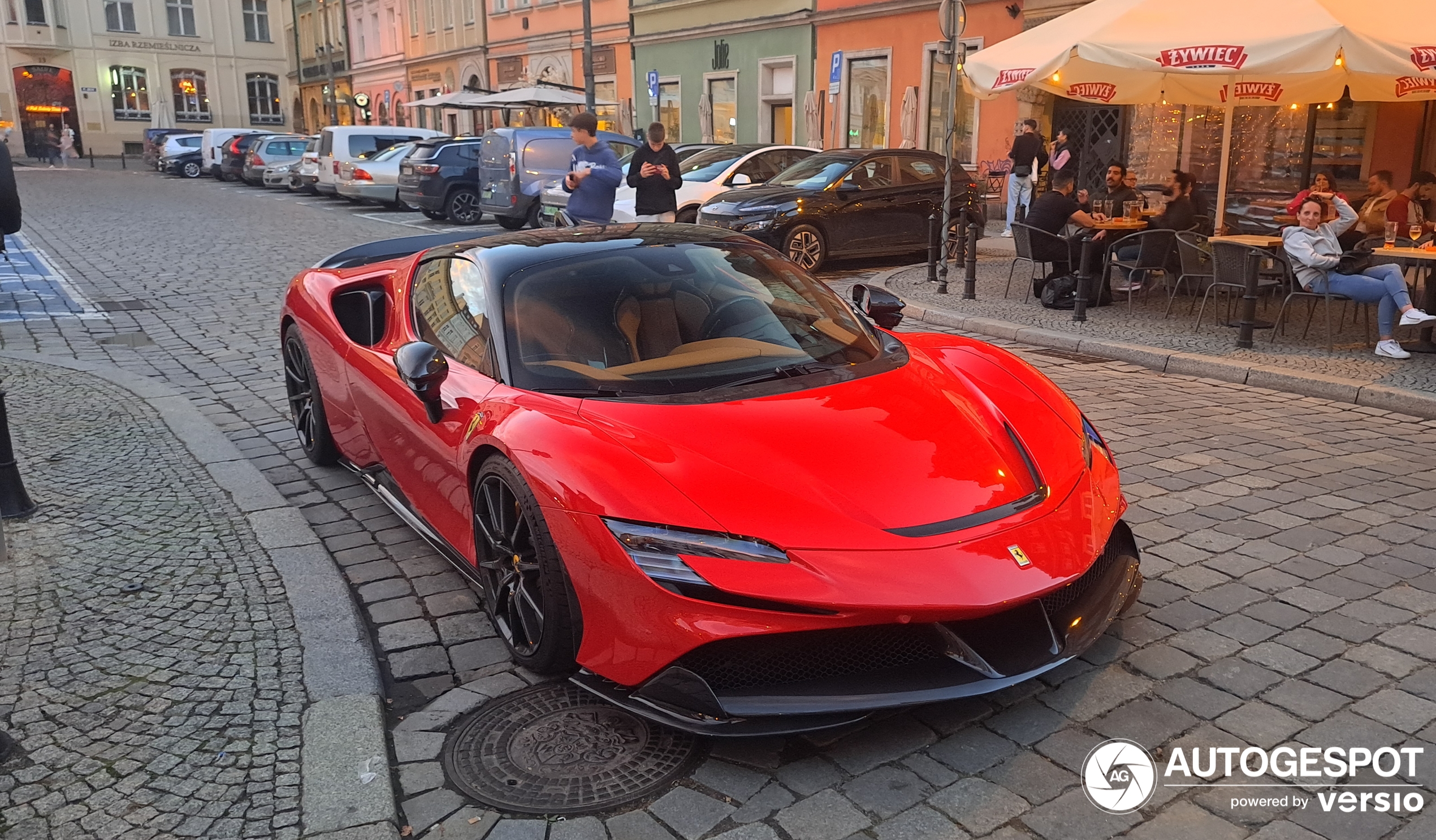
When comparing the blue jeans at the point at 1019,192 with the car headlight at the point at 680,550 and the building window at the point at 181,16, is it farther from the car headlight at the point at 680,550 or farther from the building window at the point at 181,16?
the building window at the point at 181,16

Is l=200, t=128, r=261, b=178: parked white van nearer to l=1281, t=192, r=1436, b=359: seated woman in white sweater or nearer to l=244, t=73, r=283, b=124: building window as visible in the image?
l=244, t=73, r=283, b=124: building window

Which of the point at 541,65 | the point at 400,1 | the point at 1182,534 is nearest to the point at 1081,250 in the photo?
the point at 1182,534

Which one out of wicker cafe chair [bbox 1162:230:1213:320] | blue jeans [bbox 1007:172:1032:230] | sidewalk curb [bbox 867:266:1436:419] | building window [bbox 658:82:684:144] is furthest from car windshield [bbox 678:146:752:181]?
building window [bbox 658:82:684:144]

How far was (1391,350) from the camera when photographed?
8344mm

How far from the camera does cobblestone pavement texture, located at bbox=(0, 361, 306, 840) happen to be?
2947mm

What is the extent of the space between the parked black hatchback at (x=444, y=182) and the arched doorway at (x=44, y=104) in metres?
46.3

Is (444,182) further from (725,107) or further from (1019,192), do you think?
(1019,192)

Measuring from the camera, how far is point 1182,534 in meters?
4.80

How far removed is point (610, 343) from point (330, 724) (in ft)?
5.10

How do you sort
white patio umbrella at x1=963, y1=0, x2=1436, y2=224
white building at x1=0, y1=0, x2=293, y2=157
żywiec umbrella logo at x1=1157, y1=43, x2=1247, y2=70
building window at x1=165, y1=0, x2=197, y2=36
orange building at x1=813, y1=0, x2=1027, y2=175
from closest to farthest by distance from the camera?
1. white patio umbrella at x1=963, y1=0, x2=1436, y2=224
2. żywiec umbrella logo at x1=1157, y1=43, x2=1247, y2=70
3. orange building at x1=813, y1=0, x2=1027, y2=175
4. white building at x1=0, y1=0, x2=293, y2=157
5. building window at x1=165, y1=0, x2=197, y2=36

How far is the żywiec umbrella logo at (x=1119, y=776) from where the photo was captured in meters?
2.90

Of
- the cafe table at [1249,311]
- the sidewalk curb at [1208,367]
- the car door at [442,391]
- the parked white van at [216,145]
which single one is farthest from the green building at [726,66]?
the car door at [442,391]

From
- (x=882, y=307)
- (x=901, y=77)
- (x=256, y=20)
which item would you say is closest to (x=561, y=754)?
(x=882, y=307)

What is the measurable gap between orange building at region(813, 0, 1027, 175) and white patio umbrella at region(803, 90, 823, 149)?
0.62 ft
